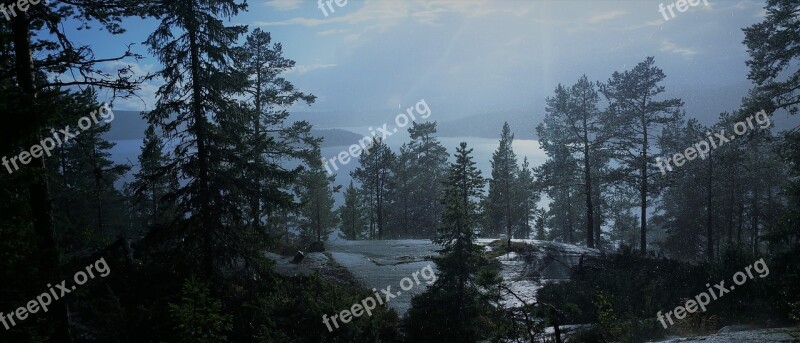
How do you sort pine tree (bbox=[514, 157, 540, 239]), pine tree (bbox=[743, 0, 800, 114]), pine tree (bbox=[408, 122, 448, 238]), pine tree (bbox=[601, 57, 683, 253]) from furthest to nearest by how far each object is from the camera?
pine tree (bbox=[514, 157, 540, 239]), pine tree (bbox=[408, 122, 448, 238]), pine tree (bbox=[601, 57, 683, 253]), pine tree (bbox=[743, 0, 800, 114])

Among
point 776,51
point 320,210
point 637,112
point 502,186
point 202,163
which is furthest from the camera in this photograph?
point 320,210

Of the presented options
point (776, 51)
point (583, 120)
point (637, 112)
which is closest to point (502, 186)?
point (583, 120)

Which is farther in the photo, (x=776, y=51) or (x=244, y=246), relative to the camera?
(x=776, y=51)

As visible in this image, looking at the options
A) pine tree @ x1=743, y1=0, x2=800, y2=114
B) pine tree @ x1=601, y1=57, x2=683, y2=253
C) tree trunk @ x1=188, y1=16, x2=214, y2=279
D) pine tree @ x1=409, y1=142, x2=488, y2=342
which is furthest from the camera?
pine tree @ x1=601, y1=57, x2=683, y2=253

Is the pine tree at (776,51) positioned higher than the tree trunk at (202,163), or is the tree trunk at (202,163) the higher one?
the pine tree at (776,51)

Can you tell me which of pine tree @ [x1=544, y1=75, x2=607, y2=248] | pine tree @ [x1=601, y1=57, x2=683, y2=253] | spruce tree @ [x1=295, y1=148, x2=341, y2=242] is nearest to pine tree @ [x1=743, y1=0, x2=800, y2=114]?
pine tree @ [x1=601, y1=57, x2=683, y2=253]

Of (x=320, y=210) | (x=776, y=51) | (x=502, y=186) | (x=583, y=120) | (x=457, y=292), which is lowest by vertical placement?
(x=457, y=292)

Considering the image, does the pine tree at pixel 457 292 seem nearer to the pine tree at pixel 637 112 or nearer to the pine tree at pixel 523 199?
the pine tree at pixel 637 112

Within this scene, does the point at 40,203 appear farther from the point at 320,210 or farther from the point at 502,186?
the point at 320,210

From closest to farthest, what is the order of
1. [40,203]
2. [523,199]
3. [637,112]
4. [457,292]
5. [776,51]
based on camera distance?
[40,203], [457,292], [776,51], [637,112], [523,199]

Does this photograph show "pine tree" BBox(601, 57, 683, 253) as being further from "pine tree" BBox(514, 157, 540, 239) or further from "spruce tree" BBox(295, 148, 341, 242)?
"spruce tree" BBox(295, 148, 341, 242)

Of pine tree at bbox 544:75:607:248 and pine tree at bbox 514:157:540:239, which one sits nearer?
pine tree at bbox 544:75:607:248

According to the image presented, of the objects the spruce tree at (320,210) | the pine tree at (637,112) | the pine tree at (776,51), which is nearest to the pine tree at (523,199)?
the pine tree at (637,112)

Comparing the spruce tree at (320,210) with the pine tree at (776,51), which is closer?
the pine tree at (776,51)
